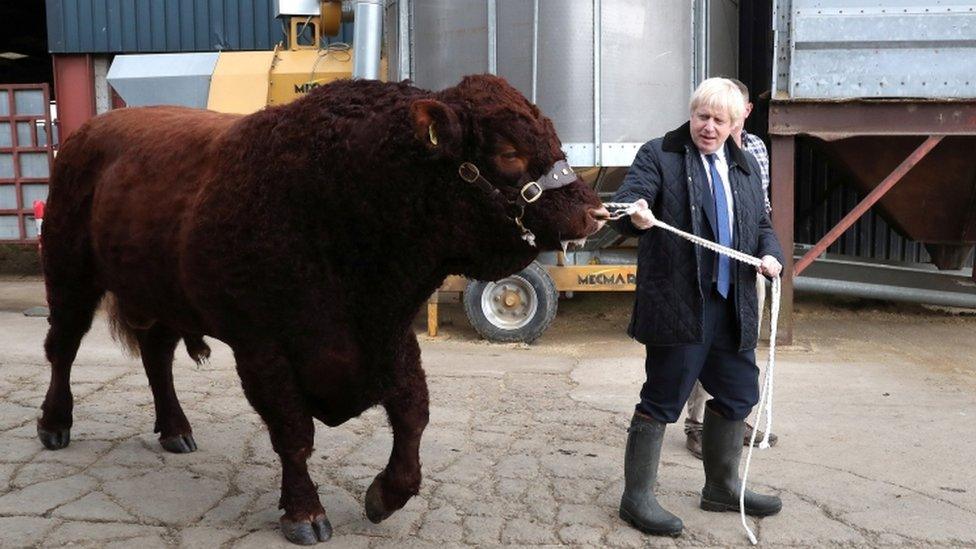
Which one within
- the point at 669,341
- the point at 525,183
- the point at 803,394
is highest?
the point at 525,183

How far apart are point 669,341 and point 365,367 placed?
1.11m

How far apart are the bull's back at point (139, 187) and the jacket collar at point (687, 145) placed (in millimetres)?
1743

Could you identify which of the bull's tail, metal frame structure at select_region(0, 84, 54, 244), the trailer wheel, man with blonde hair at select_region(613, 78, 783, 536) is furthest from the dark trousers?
metal frame structure at select_region(0, 84, 54, 244)

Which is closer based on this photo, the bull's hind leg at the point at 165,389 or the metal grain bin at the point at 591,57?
the bull's hind leg at the point at 165,389

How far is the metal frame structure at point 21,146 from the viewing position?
41.4 feet

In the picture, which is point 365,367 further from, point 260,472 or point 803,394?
point 803,394

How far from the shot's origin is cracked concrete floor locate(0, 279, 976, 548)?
160 inches

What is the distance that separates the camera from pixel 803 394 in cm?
643

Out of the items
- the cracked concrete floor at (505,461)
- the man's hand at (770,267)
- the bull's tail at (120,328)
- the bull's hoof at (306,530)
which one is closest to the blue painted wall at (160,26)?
the cracked concrete floor at (505,461)

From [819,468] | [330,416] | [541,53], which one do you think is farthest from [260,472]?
[541,53]

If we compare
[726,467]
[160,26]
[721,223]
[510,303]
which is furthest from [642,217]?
[160,26]

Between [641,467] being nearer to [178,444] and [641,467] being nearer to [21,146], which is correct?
[178,444]

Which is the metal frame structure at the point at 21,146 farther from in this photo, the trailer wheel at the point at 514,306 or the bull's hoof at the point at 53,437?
the bull's hoof at the point at 53,437

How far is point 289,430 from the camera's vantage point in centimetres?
384
